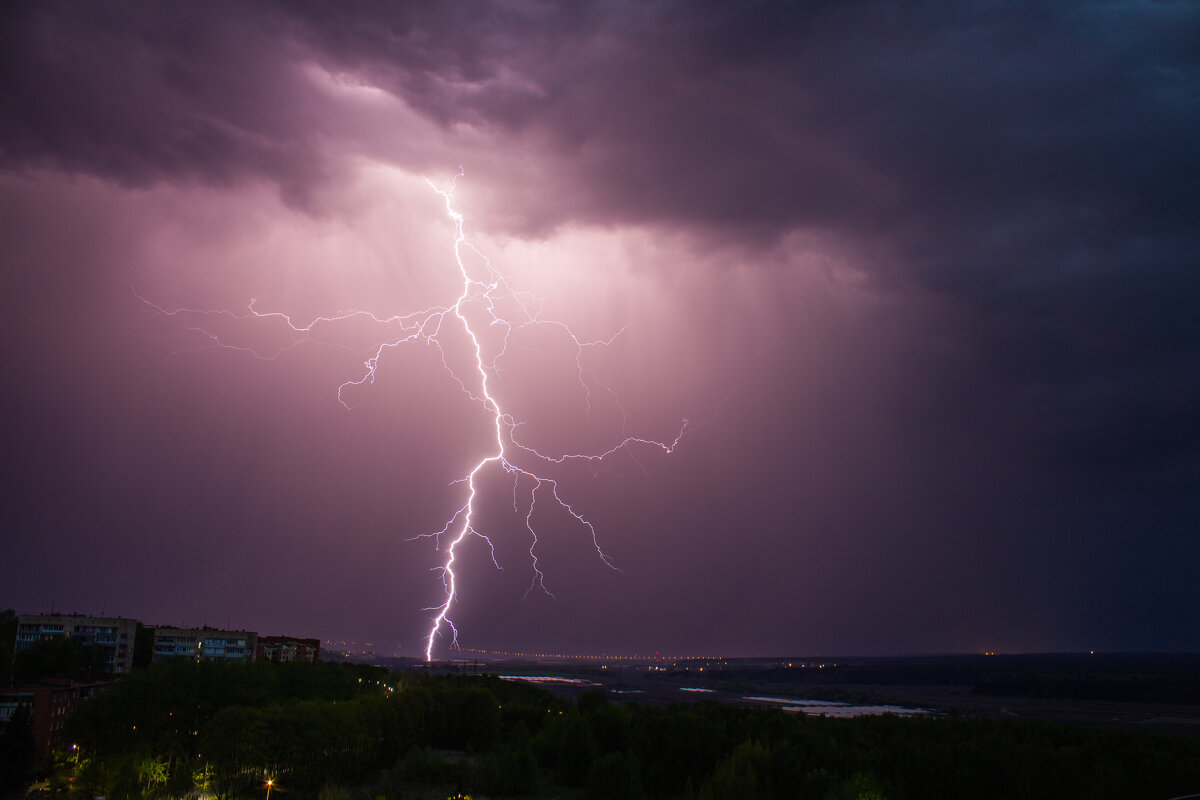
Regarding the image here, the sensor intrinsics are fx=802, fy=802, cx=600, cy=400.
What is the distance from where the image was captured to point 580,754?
34.5m

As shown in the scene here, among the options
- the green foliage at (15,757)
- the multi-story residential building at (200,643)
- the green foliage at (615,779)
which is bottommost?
the green foliage at (615,779)

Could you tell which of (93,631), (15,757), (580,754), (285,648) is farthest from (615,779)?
(285,648)

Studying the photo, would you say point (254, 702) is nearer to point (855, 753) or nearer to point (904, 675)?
point (855, 753)

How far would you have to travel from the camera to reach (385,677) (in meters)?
65.6

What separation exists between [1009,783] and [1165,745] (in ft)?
31.1

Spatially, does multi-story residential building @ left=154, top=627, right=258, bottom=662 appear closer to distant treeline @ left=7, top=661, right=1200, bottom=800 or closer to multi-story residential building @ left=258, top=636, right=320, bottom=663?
multi-story residential building @ left=258, top=636, right=320, bottom=663

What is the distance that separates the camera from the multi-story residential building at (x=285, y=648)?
7656 centimetres

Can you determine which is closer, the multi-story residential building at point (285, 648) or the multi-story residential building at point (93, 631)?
the multi-story residential building at point (93, 631)

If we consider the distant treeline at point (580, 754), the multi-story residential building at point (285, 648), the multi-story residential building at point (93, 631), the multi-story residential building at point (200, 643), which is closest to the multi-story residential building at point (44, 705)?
the distant treeline at point (580, 754)

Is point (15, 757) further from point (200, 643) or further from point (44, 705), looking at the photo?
point (200, 643)

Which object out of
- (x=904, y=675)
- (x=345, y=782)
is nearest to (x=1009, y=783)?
(x=345, y=782)

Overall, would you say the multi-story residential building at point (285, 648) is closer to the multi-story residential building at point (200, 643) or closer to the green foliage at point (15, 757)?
the multi-story residential building at point (200, 643)

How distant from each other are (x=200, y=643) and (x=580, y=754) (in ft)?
141

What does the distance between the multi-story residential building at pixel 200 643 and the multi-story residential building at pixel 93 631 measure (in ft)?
13.0
